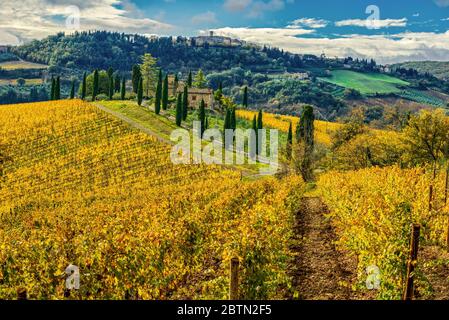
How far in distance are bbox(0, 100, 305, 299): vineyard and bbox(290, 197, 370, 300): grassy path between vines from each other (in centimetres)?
76

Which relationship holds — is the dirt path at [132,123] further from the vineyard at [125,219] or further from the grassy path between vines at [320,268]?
the grassy path between vines at [320,268]

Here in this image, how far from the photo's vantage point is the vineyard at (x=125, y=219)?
12.1 metres

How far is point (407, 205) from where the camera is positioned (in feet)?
49.1

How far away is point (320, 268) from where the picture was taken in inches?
648

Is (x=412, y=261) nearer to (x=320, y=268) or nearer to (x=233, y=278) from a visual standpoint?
(x=233, y=278)

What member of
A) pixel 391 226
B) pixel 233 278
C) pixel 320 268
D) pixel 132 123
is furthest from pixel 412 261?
pixel 132 123

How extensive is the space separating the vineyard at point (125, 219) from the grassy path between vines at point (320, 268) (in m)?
0.76

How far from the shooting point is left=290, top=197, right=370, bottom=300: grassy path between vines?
1390 cm

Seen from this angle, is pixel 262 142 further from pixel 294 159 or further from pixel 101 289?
pixel 101 289

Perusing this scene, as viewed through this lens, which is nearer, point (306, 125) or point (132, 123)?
point (306, 125)

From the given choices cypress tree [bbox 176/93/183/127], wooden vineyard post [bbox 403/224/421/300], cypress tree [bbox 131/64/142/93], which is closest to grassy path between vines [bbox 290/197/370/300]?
wooden vineyard post [bbox 403/224/421/300]

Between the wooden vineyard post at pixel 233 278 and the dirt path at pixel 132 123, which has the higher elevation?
the wooden vineyard post at pixel 233 278

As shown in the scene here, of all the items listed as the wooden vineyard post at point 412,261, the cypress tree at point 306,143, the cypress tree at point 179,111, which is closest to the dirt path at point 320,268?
the wooden vineyard post at point 412,261

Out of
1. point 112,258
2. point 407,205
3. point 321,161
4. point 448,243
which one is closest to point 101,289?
point 112,258
